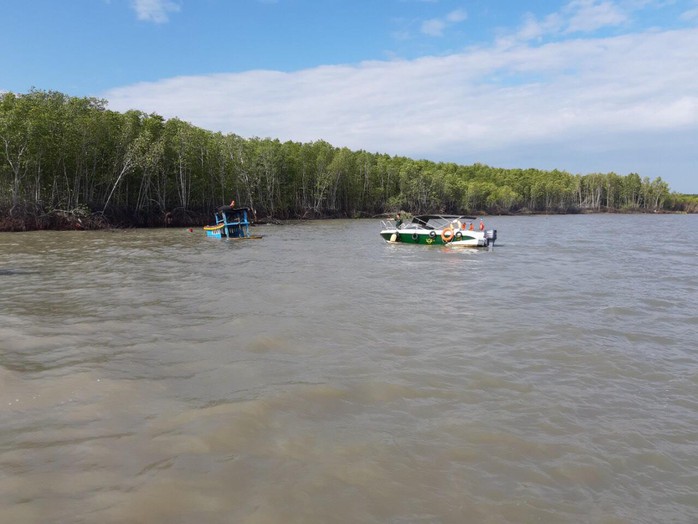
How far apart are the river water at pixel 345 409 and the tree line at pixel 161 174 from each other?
3017cm

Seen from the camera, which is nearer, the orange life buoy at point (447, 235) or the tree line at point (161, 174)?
the orange life buoy at point (447, 235)

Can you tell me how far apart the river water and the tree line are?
30.2m

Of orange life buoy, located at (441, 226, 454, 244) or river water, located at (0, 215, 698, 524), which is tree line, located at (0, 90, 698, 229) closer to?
orange life buoy, located at (441, 226, 454, 244)

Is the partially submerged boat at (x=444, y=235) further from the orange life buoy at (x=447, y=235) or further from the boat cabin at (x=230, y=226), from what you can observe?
the boat cabin at (x=230, y=226)

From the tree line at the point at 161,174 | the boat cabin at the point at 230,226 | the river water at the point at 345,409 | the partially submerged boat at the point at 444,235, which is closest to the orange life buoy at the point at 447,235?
the partially submerged boat at the point at 444,235

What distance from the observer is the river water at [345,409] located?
3.47 meters

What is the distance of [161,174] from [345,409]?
48.8 metres

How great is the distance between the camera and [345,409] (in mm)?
5070

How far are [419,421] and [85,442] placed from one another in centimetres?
325

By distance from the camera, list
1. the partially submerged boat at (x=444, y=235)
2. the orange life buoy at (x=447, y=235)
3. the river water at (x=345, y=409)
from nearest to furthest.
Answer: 1. the river water at (x=345, y=409)
2. the partially submerged boat at (x=444, y=235)
3. the orange life buoy at (x=447, y=235)

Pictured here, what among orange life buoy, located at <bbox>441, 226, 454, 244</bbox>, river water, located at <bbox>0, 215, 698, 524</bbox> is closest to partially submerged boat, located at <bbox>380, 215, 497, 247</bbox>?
orange life buoy, located at <bbox>441, 226, 454, 244</bbox>

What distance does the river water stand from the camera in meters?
3.47

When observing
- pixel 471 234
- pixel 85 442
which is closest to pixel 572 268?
pixel 471 234

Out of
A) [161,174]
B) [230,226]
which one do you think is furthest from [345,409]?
[161,174]
